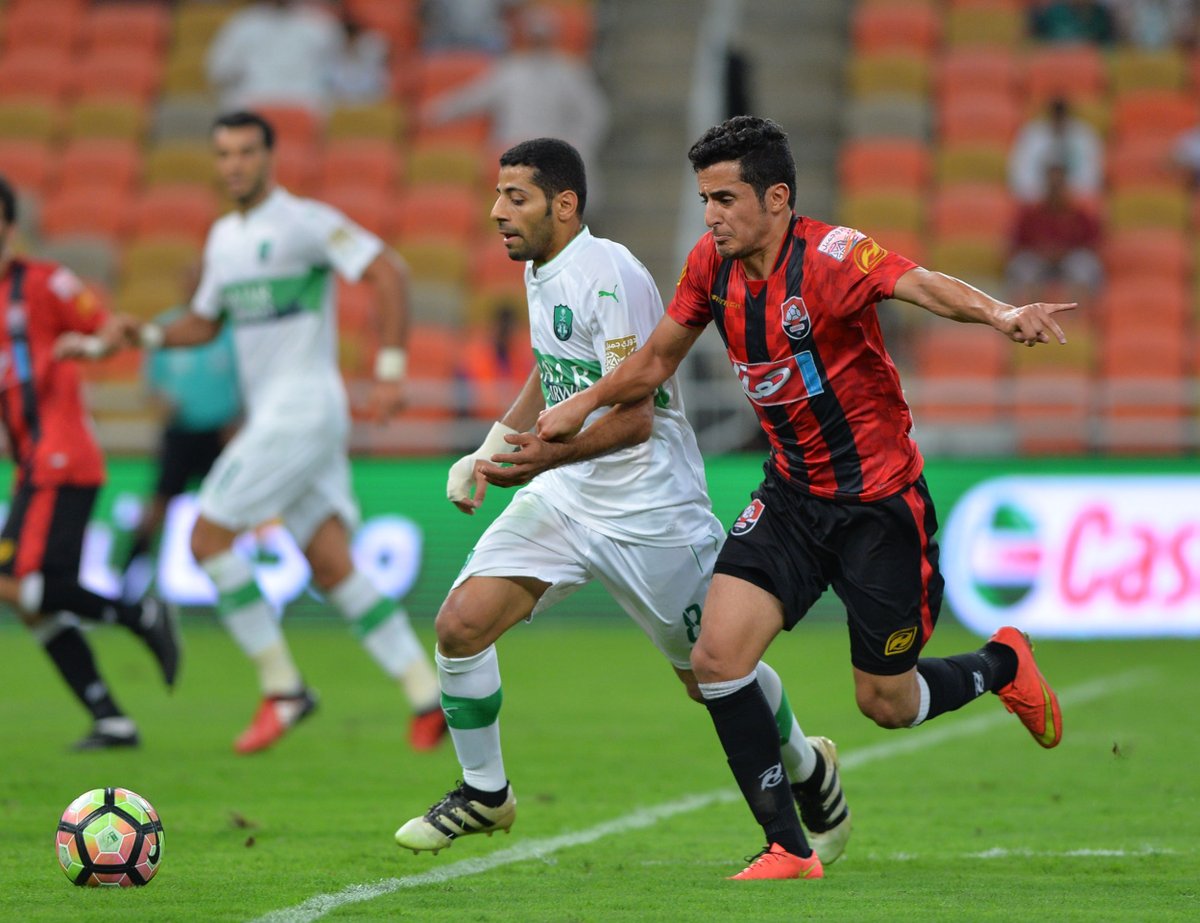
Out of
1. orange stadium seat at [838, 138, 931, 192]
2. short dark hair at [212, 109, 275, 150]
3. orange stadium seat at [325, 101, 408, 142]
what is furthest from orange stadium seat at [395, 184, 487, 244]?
short dark hair at [212, 109, 275, 150]

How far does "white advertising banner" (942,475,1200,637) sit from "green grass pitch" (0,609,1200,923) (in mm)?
781

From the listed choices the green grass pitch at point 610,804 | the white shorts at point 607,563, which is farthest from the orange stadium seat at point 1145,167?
the white shorts at point 607,563

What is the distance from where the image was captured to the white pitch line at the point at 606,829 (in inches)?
198

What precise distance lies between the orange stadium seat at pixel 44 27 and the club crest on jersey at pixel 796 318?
15333mm

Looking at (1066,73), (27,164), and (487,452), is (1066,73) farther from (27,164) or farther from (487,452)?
(487,452)

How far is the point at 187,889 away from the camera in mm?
5285

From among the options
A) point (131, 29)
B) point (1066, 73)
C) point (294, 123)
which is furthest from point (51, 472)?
point (131, 29)

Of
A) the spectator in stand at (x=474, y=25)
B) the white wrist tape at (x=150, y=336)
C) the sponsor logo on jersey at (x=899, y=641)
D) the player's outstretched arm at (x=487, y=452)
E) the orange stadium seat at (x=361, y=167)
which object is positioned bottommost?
the sponsor logo on jersey at (x=899, y=641)

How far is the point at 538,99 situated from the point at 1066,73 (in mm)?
4851

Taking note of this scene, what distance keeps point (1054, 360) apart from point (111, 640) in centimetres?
735

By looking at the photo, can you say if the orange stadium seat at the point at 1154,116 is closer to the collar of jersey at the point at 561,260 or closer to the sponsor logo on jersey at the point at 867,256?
the collar of jersey at the point at 561,260

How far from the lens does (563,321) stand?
587cm

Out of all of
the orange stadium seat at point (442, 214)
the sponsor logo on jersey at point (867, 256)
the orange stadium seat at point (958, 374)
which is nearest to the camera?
the sponsor logo on jersey at point (867, 256)

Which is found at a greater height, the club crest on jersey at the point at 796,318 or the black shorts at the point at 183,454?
the club crest on jersey at the point at 796,318
